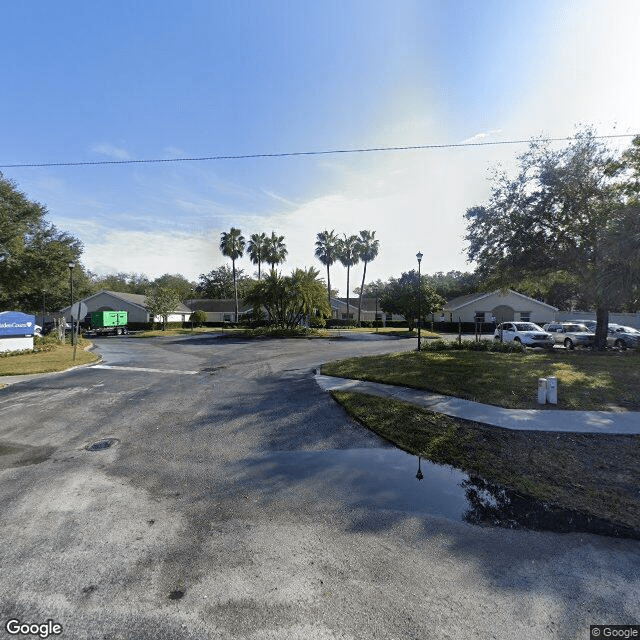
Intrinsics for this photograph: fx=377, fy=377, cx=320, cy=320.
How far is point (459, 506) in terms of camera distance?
4.70 metres

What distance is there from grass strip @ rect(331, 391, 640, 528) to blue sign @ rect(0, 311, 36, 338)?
67.3 feet

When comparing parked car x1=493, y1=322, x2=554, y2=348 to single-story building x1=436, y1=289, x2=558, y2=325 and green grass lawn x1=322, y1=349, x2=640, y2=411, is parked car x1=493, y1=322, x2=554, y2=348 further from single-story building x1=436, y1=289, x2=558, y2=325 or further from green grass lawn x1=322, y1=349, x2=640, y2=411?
single-story building x1=436, y1=289, x2=558, y2=325

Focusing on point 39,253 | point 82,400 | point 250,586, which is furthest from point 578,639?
point 39,253

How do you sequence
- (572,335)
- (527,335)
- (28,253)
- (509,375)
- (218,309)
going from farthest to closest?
1. (218,309)
2. (28,253)
3. (572,335)
4. (527,335)
5. (509,375)

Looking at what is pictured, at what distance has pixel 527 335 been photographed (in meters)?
23.4

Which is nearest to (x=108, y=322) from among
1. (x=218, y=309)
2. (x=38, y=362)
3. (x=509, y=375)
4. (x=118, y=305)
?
(x=118, y=305)

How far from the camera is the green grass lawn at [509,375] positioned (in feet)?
31.4

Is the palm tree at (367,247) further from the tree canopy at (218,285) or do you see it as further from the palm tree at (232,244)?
the tree canopy at (218,285)

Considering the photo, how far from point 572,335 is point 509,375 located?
15.3m

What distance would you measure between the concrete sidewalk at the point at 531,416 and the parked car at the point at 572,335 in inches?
652

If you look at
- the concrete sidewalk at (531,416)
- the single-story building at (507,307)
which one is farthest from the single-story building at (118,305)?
the concrete sidewalk at (531,416)

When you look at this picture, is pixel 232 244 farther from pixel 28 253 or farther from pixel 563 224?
pixel 563 224

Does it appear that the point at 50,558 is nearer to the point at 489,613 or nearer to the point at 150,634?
the point at 150,634

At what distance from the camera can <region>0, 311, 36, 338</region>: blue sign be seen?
19688 millimetres
